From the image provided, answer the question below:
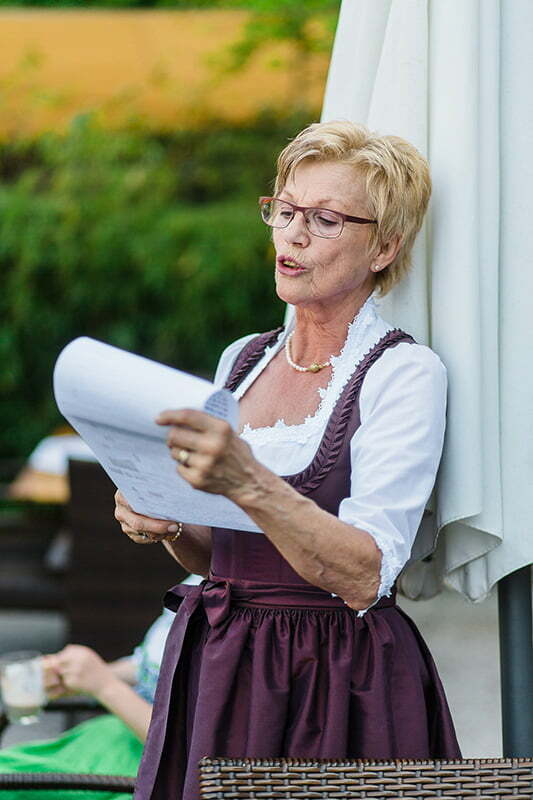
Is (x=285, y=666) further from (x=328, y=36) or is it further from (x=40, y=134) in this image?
(x=40, y=134)

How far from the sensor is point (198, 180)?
25.6 feet

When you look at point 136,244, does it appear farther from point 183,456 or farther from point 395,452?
point 183,456

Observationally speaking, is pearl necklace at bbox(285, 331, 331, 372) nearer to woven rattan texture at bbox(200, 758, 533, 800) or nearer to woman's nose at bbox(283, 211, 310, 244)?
woman's nose at bbox(283, 211, 310, 244)

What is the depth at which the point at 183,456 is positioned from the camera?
126cm

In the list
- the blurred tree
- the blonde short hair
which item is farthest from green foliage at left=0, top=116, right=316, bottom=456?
the blonde short hair

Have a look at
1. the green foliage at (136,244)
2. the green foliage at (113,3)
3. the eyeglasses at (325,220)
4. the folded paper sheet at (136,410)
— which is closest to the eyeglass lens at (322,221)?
the eyeglasses at (325,220)

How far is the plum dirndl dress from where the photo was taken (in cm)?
157

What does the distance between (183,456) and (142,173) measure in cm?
639

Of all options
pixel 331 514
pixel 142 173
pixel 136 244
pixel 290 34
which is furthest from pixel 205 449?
pixel 142 173

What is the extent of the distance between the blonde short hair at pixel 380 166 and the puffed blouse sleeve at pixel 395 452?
200 millimetres

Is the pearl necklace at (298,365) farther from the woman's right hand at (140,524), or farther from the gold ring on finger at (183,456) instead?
the gold ring on finger at (183,456)

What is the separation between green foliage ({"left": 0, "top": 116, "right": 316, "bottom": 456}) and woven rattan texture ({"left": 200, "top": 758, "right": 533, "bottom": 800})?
6.00 m

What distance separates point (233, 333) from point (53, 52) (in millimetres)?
2105

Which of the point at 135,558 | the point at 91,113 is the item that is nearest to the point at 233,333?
the point at 91,113
